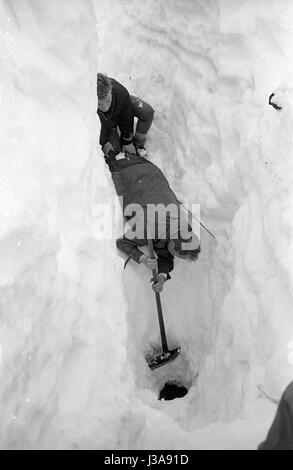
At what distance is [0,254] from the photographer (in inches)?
84.3

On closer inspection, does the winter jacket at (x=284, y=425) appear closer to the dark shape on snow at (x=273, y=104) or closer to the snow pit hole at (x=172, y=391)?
the dark shape on snow at (x=273, y=104)

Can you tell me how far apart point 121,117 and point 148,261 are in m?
1.41

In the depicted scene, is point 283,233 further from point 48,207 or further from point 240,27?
point 240,27

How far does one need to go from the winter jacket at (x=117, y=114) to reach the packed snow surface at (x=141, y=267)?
1.41 ft

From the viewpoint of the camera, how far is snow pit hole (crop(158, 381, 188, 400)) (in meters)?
4.02

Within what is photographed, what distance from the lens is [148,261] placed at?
373cm

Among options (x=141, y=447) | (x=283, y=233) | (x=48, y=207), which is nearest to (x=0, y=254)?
(x=48, y=207)

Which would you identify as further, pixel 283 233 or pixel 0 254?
pixel 283 233

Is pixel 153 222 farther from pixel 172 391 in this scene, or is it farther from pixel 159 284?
pixel 172 391

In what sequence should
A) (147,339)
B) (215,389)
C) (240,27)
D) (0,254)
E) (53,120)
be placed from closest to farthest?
(0,254), (53,120), (215,389), (240,27), (147,339)

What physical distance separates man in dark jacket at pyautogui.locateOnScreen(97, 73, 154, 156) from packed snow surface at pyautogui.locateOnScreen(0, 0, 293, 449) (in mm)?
258

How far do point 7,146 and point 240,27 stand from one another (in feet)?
7.91

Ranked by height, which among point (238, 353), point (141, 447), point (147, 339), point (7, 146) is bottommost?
point (147, 339)

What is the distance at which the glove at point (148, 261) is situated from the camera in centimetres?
371
